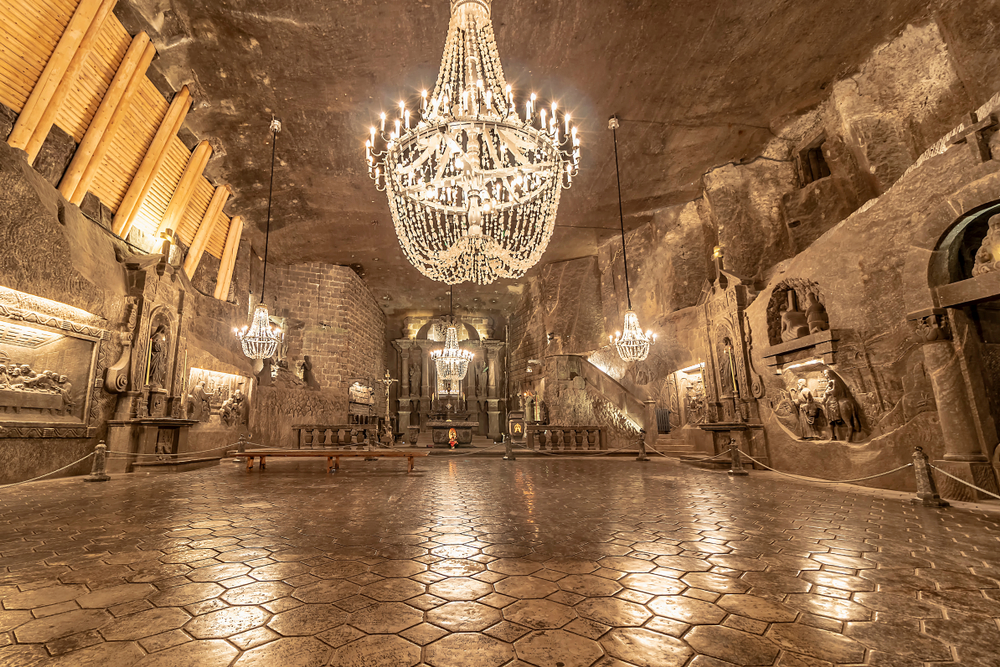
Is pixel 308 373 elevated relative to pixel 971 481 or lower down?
elevated

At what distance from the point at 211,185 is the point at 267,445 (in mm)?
7245

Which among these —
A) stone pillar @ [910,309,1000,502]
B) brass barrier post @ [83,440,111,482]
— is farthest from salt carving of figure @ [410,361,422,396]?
stone pillar @ [910,309,1000,502]

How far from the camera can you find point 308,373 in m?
15.0

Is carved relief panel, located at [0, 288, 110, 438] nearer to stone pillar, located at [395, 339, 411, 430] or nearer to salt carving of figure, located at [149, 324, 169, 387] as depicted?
salt carving of figure, located at [149, 324, 169, 387]

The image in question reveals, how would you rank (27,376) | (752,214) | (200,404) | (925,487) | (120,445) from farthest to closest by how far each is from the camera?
(200,404)
(752,214)
(120,445)
(27,376)
(925,487)

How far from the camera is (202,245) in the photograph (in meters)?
10.6

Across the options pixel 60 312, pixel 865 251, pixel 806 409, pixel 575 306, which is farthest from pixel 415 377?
pixel 865 251

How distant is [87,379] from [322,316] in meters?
8.45

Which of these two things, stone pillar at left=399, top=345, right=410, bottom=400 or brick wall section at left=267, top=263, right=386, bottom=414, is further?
stone pillar at left=399, top=345, right=410, bottom=400

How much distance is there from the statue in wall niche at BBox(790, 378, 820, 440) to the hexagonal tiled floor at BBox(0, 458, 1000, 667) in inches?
92.3

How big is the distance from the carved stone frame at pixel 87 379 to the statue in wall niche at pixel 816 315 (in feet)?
38.2

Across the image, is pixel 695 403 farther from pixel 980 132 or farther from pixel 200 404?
pixel 200 404

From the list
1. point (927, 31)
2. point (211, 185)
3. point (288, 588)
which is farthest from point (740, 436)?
point (211, 185)

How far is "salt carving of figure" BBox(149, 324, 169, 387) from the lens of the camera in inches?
327
